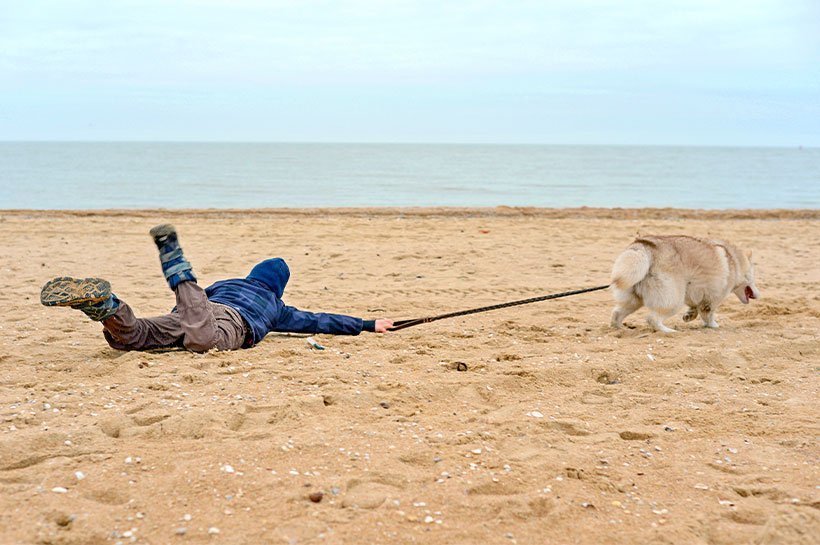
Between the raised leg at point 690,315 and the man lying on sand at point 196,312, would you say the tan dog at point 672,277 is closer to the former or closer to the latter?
the raised leg at point 690,315

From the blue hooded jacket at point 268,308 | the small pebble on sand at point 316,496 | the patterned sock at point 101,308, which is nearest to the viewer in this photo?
the small pebble on sand at point 316,496

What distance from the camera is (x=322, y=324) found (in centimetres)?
589

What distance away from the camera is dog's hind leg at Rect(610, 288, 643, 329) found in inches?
260

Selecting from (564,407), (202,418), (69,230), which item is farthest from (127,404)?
(69,230)

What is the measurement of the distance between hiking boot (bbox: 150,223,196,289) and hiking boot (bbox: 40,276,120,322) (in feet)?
1.63

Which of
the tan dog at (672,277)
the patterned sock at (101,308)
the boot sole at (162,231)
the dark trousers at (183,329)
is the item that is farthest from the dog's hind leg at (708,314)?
the patterned sock at (101,308)

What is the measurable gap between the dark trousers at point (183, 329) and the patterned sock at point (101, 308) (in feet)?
0.68

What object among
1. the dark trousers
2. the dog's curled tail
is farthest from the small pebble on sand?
the dog's curled tail

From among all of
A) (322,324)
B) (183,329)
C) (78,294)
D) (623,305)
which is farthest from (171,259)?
(623,305)

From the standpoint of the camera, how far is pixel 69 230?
12.5 m

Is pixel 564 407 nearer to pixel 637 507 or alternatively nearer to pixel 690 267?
pixel 637 507

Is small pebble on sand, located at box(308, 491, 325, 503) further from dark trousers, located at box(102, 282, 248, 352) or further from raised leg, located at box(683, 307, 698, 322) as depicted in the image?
raised leg, located at box(683, 307, 698, 322)

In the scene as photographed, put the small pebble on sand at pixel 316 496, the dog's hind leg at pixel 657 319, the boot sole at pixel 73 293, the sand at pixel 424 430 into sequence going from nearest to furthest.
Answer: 1. the sand at pixel 424 430
2. the small pebble on sand at pixel 316 496
3. the boot sole at pixel 73 293
4. the dog's hind leg at pixel 657 319

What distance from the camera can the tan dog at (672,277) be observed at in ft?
21.1
